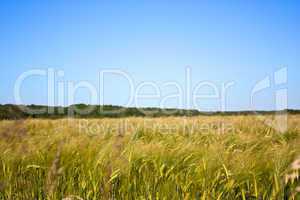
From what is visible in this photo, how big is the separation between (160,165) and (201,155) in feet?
1.18

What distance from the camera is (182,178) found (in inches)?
89.7

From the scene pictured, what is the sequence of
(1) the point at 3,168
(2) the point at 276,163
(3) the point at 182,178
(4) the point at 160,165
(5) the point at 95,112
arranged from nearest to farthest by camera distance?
(2) the point at 276,163, (3) the point at 182,178, (4) the point at 160,165, (1) the point at 3,168, (5) the point at 95,112

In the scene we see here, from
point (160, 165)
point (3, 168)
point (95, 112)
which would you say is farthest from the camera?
point (95, 112)

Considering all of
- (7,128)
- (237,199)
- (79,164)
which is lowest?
(237,199)

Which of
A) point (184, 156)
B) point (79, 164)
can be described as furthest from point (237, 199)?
point (79, 164)

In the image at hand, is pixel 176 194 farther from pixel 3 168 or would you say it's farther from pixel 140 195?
pixel 3 168

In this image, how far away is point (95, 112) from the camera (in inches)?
973

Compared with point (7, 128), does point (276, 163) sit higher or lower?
lower

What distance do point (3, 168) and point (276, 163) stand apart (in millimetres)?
2222

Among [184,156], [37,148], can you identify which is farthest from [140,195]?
[37,148]

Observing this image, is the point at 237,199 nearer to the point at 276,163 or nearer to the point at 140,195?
the point at 276,163

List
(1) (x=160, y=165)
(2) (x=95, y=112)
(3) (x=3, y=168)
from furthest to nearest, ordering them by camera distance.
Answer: (2) (x=95, y=112), (3) (x=3, y=168), (1) (x=160, y=165)

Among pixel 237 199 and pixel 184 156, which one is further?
pixel 184 156

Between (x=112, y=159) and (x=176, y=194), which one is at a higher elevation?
(x=112, y=159)
